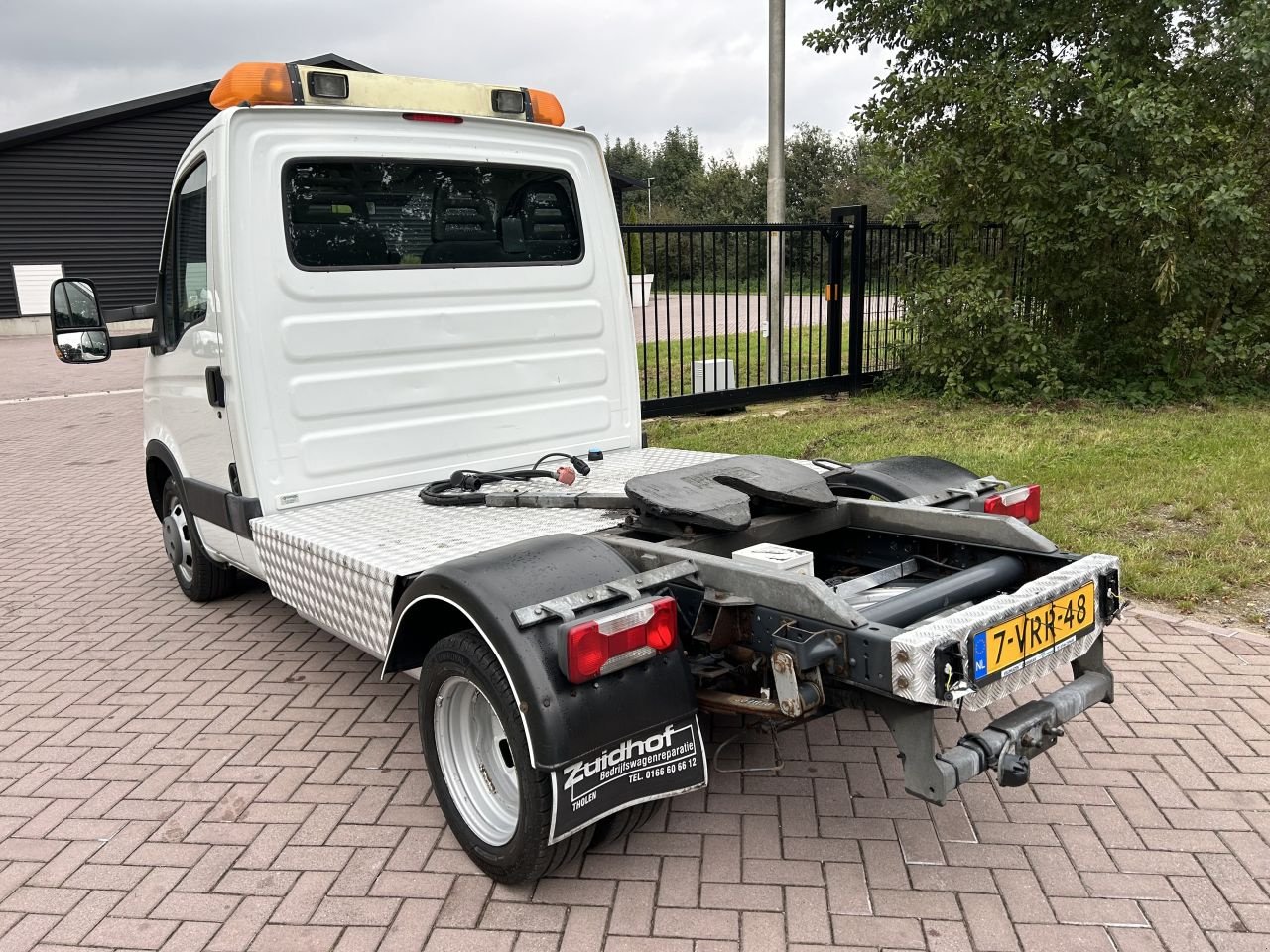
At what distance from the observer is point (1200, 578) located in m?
4.98

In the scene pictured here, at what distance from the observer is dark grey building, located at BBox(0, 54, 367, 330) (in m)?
25.5

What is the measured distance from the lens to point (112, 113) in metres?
25.4

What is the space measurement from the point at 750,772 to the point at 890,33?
9.19m

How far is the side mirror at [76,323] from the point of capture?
4570 mm

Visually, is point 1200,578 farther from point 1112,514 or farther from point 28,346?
point 28,346

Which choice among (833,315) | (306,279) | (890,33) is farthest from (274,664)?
(890,33)

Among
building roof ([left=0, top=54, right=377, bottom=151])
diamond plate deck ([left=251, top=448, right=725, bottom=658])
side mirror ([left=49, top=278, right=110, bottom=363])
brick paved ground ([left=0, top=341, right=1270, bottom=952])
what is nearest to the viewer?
brick paved ground ([left=0, top=341, right=1270, bottom=952])

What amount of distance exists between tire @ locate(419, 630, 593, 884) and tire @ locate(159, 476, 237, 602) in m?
2.57

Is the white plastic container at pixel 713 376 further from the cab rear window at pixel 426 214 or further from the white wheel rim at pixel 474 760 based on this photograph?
the white wheel rim at pixel 474 760

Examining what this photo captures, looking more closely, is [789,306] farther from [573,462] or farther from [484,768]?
[484,768]

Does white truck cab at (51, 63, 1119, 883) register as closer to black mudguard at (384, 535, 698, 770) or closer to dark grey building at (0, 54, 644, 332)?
black mudguard at (384, 535, 698, 770)

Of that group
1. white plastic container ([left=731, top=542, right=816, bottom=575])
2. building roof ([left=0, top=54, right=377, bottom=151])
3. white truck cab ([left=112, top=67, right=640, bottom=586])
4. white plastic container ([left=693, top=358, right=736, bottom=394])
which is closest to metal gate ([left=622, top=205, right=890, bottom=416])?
white plastic container ([left=693, top=358, right=736, bottom=394])

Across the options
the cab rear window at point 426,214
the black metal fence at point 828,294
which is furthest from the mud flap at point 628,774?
the black metal fence at point 828,294

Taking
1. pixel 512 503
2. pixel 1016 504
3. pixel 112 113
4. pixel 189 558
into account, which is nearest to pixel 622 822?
pixel 512 503
